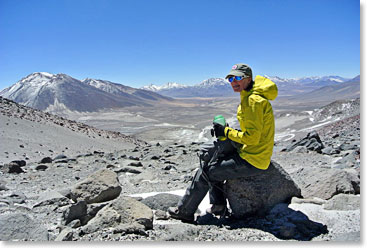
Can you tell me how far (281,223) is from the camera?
9.30ft

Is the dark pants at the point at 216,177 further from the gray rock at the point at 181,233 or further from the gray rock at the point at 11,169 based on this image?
the gray rock at the point at 11,169

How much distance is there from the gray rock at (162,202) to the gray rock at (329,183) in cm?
165

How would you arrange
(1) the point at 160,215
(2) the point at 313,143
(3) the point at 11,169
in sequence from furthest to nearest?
(2) the point at 313,143, (3) the point at 11,169, (1) the point at 160,215

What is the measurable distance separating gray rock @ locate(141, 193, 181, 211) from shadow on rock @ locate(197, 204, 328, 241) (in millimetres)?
556

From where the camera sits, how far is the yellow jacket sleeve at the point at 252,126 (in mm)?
2590

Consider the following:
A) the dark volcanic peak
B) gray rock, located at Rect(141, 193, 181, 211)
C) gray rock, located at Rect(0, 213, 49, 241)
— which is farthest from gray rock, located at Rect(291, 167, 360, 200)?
the dark volcanic peak

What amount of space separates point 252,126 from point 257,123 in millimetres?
51

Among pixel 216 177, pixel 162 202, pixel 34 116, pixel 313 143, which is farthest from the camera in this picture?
pixel 34 116

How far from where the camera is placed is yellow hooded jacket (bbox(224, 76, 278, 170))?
8.54ft

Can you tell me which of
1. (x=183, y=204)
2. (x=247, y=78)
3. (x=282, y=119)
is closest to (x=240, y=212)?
(x=183, y=204)

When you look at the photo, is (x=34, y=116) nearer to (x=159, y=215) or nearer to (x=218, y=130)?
(x=159, y=215)

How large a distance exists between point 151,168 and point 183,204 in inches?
177

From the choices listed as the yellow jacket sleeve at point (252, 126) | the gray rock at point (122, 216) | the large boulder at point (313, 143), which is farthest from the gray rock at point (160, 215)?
the large boulder at point (313, 143)

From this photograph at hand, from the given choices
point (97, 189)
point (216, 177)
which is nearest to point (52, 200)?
point (97, 189)
